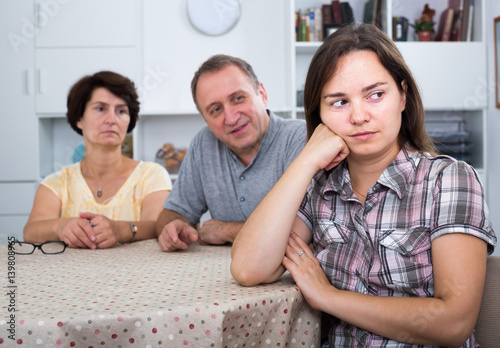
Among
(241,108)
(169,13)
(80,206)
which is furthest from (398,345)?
(169,13)

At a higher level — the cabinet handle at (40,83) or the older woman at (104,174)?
the cabinet handle at (40,83)

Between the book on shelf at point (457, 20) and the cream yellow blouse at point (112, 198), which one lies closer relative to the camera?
the cream yellow blouse at point (112, 198)

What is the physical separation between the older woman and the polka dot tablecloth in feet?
2.61

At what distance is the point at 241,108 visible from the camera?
185 cm

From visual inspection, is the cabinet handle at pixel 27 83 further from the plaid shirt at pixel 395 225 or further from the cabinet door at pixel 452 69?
the plaid shirt at pixel 395 225

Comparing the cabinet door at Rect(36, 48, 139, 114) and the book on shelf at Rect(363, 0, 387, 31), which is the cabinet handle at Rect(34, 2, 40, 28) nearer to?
the cabinet door at Rect(36, 48, 139, 114)

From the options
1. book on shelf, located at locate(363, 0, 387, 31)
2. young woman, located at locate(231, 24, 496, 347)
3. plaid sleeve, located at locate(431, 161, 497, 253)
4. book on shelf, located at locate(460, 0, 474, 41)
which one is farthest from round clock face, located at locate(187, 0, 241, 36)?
plaid sleeve, located at locate(431, 161, 497, 253)

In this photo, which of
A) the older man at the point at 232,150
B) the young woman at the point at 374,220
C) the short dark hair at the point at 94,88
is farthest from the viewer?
the short dark hair at the point at 94,88

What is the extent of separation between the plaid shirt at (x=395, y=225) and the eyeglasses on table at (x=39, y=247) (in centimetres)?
80

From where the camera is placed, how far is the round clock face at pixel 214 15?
3744 mm

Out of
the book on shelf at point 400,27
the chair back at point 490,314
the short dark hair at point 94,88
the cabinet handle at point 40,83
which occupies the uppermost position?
the book on shelf at point 400,27

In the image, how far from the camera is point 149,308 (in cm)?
87

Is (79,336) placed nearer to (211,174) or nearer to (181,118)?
(211,174)

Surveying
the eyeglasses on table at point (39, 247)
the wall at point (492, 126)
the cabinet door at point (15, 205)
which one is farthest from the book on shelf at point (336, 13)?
the eyeglasses on table at point (39, 247)
